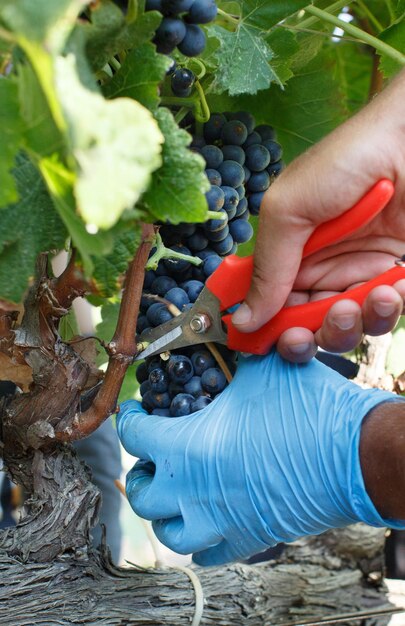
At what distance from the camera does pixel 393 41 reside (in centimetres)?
95

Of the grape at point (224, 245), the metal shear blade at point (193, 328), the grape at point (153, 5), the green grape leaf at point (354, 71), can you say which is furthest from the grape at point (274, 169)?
the green grape leaf at point (354, 71)

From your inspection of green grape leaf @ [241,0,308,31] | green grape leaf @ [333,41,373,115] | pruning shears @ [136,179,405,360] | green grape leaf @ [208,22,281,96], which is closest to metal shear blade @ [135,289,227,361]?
pruning shears @ [136,179,405,360]

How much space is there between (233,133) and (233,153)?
0.08ft

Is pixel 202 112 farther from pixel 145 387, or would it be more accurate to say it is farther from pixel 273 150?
pixel 145 387

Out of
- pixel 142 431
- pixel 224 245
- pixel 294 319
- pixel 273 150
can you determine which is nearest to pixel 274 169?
pixel 273 150

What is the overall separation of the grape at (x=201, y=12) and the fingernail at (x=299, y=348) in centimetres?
34

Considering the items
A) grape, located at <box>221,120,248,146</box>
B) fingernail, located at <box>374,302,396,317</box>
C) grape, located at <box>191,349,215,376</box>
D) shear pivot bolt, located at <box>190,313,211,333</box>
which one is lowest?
grape, located at <box>191,349,215,376</box>

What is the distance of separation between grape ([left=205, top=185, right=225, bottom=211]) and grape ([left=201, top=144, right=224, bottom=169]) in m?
0.04

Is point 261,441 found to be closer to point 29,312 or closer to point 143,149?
point 29,312

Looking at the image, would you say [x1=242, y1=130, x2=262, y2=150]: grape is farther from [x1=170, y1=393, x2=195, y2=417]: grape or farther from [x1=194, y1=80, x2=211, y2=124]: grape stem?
[x1=170, y1=393, x2=195, y2=417]: grape

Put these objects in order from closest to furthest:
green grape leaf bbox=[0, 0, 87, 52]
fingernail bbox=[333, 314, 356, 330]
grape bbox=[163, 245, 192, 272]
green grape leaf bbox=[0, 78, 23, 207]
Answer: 1. green grape leaf bbox=[0, 0, 87, 52]
2. green grape leaf bbox=[0, 78, 23, 207]
3. fingernail bbox=[333, 314, 356, 330]
4. grape bbox=[163, 245, 192, 272]

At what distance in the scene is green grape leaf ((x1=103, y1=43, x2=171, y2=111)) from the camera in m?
0.55

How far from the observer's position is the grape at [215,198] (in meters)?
0.77

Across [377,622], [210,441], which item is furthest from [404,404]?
[377,622]
